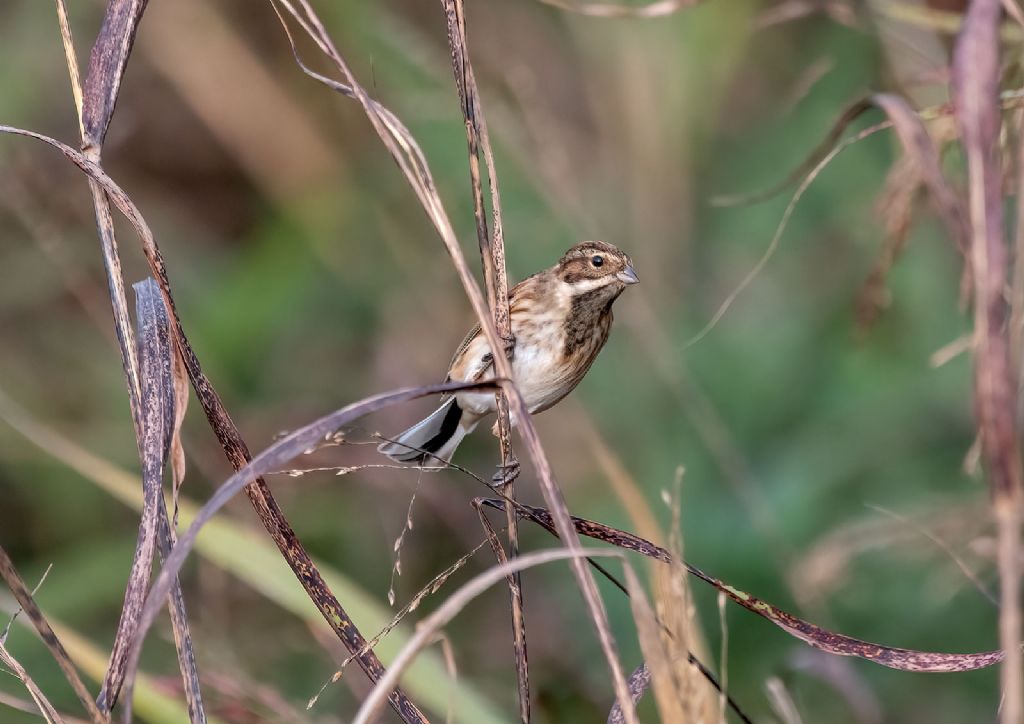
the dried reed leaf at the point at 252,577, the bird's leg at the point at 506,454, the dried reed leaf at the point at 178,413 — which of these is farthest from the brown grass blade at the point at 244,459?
the dried reed leaf at the point at 252,577

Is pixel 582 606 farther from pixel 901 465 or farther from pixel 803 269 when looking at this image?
pixel 803 269

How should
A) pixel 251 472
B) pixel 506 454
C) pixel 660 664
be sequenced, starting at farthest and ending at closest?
1. pixel 506 454
2. pixel 251 472
3. pixel 660 664

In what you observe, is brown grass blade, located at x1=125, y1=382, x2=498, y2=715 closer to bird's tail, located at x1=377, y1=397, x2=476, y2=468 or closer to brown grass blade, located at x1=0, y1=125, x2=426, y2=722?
brown grass blade, located at x1=0, y1=125, x2=426, y2=722

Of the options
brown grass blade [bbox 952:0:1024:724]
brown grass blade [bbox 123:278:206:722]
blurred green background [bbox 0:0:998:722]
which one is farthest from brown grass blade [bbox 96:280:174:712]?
blurred green background [bbox 0:0:998:722]

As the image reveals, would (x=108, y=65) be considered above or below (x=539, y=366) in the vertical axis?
above

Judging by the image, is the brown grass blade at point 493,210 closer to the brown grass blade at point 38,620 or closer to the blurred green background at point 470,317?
the brown grass blade at point 38,620

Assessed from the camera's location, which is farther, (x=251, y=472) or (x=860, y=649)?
(x=860, y=649)

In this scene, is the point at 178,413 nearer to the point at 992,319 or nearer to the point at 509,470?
the point at 509,470

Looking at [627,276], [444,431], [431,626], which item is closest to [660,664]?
[431,626]
